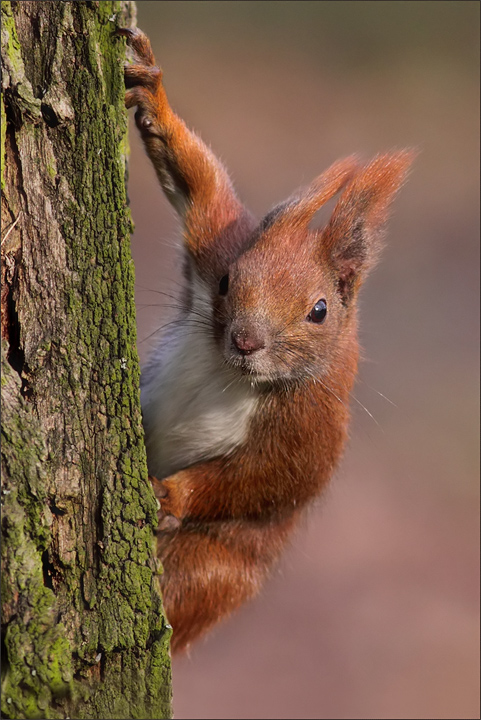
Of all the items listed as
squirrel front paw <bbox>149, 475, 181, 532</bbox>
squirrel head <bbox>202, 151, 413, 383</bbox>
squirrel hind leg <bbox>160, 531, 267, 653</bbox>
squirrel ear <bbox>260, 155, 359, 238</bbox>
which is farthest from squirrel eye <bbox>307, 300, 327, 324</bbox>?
squirrel hind leg <bbox>160, 531, 267, 653</bbox>

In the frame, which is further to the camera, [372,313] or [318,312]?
[372,313]

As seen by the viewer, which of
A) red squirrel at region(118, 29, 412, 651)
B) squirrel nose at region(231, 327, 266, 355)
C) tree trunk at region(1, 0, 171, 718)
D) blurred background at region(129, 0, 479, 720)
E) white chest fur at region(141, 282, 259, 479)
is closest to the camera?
tree trunk at region(1, 0, 171, 718)

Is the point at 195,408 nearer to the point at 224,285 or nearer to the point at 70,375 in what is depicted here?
the point at 224,285

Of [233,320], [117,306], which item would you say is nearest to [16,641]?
[117,306]

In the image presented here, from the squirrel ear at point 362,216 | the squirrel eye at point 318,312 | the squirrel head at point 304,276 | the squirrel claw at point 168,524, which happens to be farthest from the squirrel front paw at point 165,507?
the squirrel ear at point 362,216

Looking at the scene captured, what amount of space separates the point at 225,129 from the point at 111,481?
7.93 meters

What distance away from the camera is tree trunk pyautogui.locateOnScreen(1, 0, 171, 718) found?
2.24 m

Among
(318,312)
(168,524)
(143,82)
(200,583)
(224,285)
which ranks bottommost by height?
(200,583)

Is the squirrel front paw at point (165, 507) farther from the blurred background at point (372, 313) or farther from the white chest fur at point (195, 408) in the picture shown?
the blurred background at point (372, 313)

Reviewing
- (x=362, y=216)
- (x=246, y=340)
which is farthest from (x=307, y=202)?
(x=246, y=340)

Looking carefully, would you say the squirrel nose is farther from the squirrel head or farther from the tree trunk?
the tree trunk

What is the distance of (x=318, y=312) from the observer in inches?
125

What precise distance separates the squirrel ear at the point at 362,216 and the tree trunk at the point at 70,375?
1.06m

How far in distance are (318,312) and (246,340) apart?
0.40 metres
